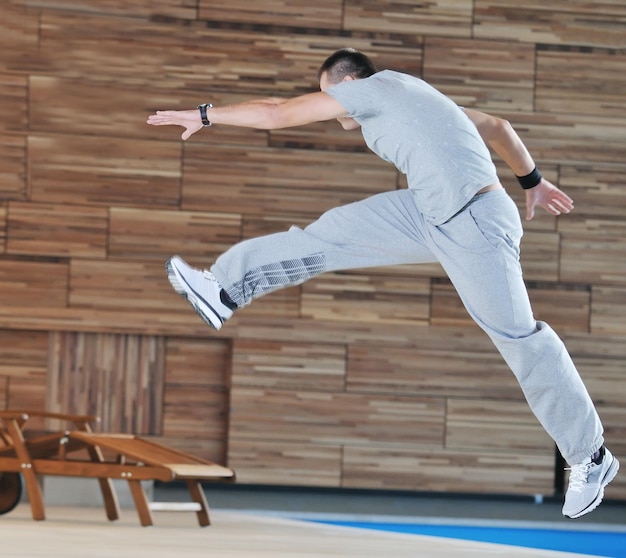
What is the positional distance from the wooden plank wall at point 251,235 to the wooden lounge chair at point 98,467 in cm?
114

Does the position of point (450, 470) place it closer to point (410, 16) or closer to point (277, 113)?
point (410, 16)

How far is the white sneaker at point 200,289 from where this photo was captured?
332cm

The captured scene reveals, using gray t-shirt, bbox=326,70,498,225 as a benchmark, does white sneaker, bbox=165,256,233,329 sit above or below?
below

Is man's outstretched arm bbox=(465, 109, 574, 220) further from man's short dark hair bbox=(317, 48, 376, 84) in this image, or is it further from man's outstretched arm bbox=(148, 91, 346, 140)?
man's outstretched arm bbox=(148, 91, 346, 140)

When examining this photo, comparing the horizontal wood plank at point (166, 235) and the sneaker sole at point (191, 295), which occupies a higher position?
the horizontal wood plank at point (166, 235)

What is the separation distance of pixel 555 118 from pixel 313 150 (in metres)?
1.54

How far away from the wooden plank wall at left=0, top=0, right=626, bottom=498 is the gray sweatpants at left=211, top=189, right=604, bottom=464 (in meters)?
3.11

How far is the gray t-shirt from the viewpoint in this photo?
3.21 meters

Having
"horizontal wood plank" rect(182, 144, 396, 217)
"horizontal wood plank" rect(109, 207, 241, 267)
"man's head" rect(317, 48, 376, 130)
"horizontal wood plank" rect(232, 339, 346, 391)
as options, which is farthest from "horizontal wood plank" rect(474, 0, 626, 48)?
"man's head" rect(317, 48, 376, 130)

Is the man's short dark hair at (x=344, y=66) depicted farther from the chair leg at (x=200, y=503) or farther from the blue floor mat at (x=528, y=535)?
the blue floor mat at (x=528, y=535)

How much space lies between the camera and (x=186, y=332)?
21.2 feet

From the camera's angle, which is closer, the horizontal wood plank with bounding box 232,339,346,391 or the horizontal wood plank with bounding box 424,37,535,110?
the horizontal wood plank with bounding box 232,339,346,391

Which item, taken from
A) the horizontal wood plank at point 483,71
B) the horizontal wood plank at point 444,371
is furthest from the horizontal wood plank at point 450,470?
the horizontal wood plank at point 483,71

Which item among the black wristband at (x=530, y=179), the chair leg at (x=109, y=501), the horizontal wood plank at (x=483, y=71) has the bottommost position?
the chair leg at (x=109, y=501)
